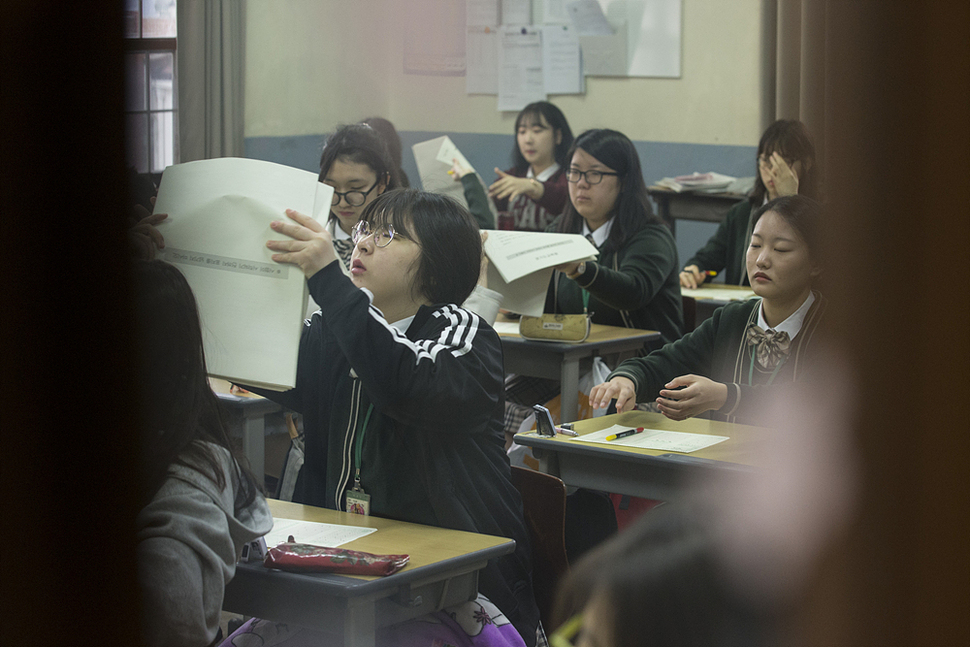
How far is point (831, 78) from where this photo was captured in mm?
318

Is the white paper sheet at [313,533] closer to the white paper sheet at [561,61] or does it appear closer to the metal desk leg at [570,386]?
the metal desk leg at [570,386]

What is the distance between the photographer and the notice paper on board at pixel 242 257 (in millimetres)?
1136

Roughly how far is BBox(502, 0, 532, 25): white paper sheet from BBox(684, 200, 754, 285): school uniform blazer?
2.88 ft

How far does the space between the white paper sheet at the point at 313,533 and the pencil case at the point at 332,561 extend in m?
0.11

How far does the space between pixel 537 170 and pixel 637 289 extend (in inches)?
83.5

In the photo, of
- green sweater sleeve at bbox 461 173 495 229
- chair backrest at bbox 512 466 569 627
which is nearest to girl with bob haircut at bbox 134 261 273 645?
chair backrest at bbox 512 466 569 627

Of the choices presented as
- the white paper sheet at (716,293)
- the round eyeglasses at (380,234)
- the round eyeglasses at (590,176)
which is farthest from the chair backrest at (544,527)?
the white paper sheet at (716,293)

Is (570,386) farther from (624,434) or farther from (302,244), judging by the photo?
(302,244)

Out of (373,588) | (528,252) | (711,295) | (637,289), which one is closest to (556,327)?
(637,289)

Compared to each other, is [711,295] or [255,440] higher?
[711,295]

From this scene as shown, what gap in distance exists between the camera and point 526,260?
1.98 meters

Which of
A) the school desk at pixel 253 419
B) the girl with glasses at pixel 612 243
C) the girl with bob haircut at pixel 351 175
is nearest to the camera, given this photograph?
the girl with bob haircut at pixel 351 175

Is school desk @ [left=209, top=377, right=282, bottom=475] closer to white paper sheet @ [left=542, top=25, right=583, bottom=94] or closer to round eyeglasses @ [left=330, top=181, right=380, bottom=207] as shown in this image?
round eyeglasses @ [left=330, top=181, right=380, bottom=207]

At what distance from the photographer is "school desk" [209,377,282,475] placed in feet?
6.84
